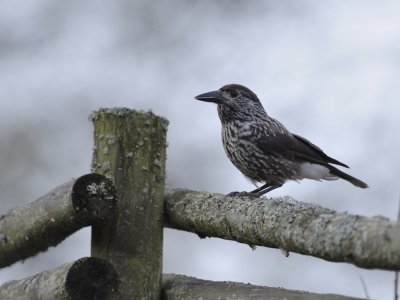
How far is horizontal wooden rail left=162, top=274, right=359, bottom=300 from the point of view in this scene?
3281 millimetres

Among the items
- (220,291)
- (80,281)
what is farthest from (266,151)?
(80,281)

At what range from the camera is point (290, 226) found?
3.20 metres

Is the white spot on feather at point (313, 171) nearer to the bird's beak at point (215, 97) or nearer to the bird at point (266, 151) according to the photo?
the bird at point (266, 151)

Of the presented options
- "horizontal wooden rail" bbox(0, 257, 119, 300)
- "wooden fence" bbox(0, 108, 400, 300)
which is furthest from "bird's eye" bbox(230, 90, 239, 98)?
"horizontal wooden rail" bbox(0, 257, 119, 300)

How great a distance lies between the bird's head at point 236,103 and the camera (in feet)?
17.6

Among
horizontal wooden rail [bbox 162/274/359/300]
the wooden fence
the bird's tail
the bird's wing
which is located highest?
the bird's wing

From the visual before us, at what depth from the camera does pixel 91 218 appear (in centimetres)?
377

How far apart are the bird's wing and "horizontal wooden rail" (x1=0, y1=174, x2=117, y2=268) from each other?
1.48m

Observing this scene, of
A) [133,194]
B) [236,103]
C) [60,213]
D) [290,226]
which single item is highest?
[236,103]

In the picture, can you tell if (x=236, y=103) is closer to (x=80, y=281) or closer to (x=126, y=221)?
(x=126, y=221)

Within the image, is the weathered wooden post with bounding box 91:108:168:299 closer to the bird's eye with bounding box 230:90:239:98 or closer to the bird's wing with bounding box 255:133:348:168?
the bird's wing with bounding box 255:133:348:168

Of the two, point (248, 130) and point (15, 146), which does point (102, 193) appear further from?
point (15, 146)

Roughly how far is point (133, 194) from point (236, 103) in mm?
1558

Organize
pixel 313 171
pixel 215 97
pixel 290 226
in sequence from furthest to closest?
pixel 215 97
pixel 313 171
pixel 290 226
